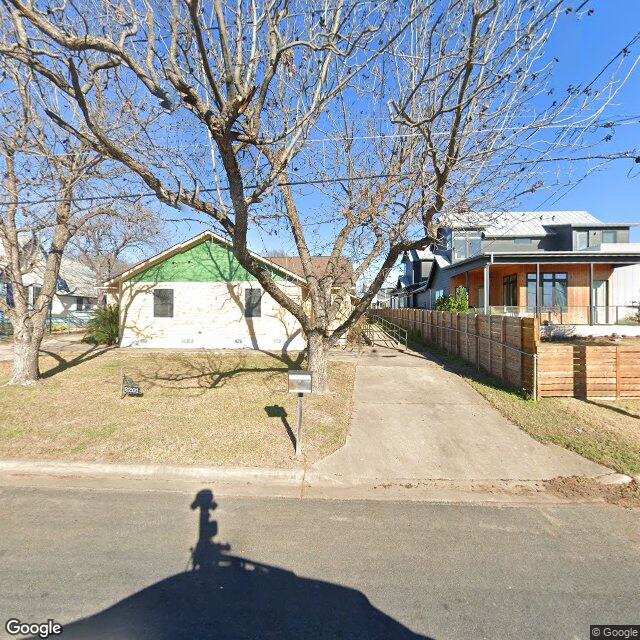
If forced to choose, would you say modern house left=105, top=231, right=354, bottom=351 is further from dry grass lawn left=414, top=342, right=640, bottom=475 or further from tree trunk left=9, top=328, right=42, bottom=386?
dry grass lawn left=414, top=342, right=640, bottom=475

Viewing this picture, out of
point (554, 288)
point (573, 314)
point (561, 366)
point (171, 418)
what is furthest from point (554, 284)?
point (171, 418)

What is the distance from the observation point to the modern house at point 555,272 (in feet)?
54.7

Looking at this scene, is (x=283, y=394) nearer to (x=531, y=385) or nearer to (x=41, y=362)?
(x=531, y=385)

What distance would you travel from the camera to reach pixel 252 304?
1378cm

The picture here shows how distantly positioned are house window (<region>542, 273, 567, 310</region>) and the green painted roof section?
15.8 metres

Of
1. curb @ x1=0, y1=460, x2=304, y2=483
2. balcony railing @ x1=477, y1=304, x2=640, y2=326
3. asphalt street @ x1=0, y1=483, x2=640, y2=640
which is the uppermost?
balcony railing @ x1=477, y1=304, x2=640, y2=326

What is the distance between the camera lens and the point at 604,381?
7.54m

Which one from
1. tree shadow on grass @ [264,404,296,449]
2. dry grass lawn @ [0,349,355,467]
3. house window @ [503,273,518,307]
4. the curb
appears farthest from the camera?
house window @ [503,273,518,307]

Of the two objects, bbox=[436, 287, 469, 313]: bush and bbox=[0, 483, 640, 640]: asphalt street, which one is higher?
bbox=[436, 287, 469, 313]: bush

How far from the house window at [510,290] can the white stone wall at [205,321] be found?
42.2 feet

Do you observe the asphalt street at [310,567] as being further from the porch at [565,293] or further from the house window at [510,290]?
the house window at [510,290]

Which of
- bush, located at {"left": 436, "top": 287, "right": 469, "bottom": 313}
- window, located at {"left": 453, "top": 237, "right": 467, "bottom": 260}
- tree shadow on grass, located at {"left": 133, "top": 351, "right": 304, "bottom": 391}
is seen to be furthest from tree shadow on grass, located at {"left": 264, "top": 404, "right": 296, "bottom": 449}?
window, located at {"left": 453, "top": 237, "right": 467, "bottom": 260}

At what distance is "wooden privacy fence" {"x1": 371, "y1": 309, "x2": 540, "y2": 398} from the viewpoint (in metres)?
7.90

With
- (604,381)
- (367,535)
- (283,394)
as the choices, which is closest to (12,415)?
(283,394)
